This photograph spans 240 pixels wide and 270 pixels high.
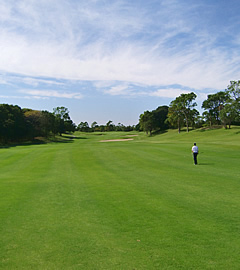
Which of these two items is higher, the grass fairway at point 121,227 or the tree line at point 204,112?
the tree line at point 204,112

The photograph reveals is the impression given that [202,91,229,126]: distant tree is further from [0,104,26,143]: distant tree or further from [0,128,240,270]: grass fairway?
[0,128,240,270]: grass fairway

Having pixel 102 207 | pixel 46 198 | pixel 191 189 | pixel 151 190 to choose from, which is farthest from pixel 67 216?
pixel 191 189

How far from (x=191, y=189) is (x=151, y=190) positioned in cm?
183

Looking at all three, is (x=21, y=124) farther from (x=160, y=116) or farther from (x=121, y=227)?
(x=121, y=227)

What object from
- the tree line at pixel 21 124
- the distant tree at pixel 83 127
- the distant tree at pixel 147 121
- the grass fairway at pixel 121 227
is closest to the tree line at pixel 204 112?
the distant tree at pixel 147 121

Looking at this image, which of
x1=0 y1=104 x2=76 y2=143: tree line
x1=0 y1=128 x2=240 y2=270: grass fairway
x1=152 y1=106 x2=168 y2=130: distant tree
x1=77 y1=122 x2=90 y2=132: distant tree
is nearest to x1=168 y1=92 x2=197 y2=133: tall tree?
x1=152 y1=106 x2=168 y2=130: distant tree

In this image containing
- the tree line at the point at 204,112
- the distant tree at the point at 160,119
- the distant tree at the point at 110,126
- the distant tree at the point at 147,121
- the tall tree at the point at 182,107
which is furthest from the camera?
the distant tree at the point at 110,126

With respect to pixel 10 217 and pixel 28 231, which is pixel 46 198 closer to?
pixel 10 217

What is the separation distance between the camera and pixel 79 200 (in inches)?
379

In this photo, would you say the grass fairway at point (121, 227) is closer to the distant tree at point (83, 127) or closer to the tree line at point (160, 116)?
the tree line at point (160, 116)

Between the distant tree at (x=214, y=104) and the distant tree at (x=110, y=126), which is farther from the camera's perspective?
the distant tree at (x=110, y=126)

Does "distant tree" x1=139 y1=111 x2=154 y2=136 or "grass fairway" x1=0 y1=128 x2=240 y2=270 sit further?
"distant tree" x1=139 y1=111 x2=154 y2=136

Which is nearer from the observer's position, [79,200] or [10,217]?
[10,217]

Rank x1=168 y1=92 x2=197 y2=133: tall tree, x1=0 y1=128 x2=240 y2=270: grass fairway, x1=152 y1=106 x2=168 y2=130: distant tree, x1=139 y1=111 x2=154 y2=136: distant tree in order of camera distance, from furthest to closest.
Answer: x1=152 y1=106 x2=168 y2=130: distant tree
x1=139 y1=111 x2=154 y2=136: distant tree
x1=168 y1=92 x2=197 y2=133: tall tree
x1=0 y1=128 x2=240 y2=270: grass fairway
